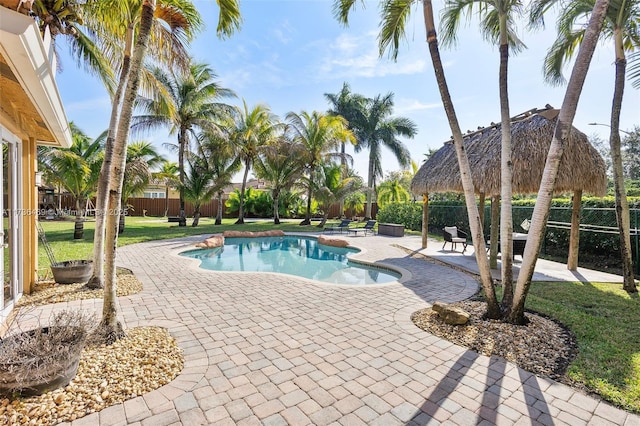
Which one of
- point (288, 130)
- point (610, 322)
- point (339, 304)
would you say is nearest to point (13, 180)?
point (339, 304)

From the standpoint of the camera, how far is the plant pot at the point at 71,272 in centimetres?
638

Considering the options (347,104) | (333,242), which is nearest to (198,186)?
(333,242)

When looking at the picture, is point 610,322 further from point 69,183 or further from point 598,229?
point 69,183

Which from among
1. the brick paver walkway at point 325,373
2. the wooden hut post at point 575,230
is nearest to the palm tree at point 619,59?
the wooden hut post at point 575,230

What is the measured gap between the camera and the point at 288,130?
Answer: 22938 mm

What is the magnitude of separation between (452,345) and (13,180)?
7.21m

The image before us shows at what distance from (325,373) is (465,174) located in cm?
358

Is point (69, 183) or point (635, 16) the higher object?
point (635, 16)

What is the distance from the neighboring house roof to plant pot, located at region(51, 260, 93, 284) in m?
2.61

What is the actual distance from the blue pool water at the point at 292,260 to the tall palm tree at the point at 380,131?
46.1ft

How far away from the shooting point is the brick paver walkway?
2750 millimetres

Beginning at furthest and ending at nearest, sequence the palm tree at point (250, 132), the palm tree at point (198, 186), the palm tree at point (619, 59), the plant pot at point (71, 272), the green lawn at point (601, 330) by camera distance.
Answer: the palm tree at point (250, 132) → the palm tree at point (198, 186) → the palm tree at point (619, 59) → the plant pot at point (71, 272) → the green lawn at point (601, 330)

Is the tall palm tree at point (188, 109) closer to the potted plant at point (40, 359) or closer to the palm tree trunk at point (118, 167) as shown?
the palm tree trunk at point (118, 167)

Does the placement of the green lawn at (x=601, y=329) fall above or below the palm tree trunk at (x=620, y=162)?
below
